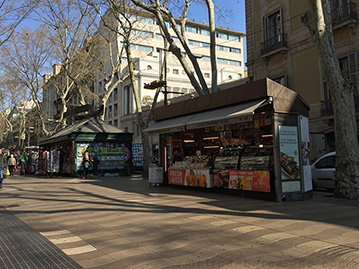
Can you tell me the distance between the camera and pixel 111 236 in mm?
5793

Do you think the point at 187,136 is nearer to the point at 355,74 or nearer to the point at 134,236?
the point at 134,236

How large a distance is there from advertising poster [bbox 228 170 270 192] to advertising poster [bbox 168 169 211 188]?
1144 millimetres

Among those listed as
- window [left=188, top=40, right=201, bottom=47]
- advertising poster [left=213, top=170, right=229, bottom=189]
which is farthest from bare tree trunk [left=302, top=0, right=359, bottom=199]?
window [left=188, top=40, right=201, bottom=47]

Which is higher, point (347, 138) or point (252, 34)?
point (252, 34)

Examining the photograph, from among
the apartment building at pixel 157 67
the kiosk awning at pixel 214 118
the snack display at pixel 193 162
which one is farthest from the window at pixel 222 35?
the snack display at pixel 193 162

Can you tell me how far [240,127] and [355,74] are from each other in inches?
394

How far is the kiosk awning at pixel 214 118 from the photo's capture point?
8.90 m

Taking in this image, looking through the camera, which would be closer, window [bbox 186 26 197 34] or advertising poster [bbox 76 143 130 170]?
advertising poster [bbox 76 143 130 170]

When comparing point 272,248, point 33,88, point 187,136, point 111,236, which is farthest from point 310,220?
point 33,88

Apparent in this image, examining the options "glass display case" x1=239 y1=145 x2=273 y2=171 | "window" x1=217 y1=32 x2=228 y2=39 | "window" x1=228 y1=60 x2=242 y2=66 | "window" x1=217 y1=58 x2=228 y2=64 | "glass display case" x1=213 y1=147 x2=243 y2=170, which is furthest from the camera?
"window" x1=217 y1=32 x2=228 y2=39

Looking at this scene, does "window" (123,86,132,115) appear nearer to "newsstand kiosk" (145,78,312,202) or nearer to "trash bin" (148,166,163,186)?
"trash bin" (148,166,163,186)

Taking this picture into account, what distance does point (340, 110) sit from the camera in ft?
31.6

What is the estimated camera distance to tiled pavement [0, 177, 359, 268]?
4375mm

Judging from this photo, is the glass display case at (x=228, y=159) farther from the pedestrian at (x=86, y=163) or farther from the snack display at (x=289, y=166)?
the pedestrian at (x=86, y=163)
